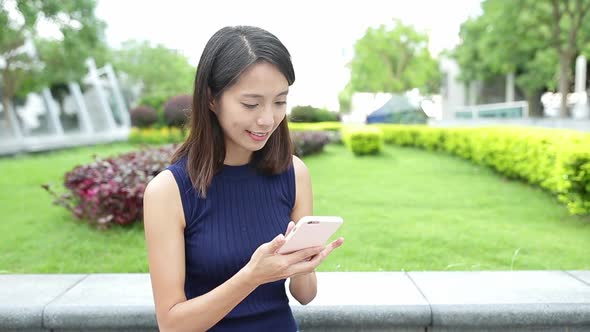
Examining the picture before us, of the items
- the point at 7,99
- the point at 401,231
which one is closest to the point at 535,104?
the point at 7,99

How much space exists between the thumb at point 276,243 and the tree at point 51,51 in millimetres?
10459

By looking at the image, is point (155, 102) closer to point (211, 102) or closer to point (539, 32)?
point (539, 32)

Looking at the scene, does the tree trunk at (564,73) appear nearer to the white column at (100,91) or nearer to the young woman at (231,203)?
the young woman at (231,203)

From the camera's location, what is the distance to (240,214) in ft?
5.76

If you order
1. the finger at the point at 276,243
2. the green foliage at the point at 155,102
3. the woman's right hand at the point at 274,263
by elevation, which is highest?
the green foliage at the point at 155,102

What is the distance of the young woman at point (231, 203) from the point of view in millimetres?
1531

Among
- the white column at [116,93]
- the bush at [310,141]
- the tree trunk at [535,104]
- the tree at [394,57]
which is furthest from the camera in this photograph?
the tree at [394,57]

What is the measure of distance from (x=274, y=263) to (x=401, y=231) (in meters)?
3.98

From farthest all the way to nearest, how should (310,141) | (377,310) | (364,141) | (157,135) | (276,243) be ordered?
(157,135) → (310,141) → (364,141) → (377,310) → (276,243)

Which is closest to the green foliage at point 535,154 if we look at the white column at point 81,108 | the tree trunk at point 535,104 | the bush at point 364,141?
the bush at point 364,141

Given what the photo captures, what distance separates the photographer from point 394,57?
35.9m

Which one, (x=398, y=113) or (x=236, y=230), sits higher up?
(x=236, y=230)

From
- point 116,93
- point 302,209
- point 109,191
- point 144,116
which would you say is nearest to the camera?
point 302,209

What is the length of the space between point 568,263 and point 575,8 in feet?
52.8
